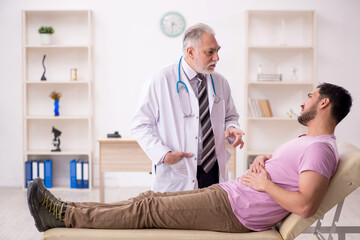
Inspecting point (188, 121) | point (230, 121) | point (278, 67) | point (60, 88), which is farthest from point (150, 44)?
point (188, 121)

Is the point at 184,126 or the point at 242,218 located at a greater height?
the point at 184,126

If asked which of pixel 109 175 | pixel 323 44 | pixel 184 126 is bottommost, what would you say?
pixel 109 175

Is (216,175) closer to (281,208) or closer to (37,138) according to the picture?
(281,208)

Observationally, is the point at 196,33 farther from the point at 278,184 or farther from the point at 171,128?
the point at 278,184

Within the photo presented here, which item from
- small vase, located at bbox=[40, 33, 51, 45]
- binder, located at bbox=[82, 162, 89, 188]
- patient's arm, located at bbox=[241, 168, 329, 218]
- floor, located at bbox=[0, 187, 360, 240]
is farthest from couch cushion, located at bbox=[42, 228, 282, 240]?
small vase, located at bbox=[40, 33, 51, 45]

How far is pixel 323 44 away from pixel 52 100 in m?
3.14

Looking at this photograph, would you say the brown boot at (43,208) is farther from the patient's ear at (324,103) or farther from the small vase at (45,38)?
the small vase at (45,38)

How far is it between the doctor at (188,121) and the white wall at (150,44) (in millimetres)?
2534

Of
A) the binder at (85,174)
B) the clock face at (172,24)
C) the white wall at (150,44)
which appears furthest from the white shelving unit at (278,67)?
the binder at (85,174)

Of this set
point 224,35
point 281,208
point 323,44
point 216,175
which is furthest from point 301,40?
point 281,208

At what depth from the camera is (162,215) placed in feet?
5.93

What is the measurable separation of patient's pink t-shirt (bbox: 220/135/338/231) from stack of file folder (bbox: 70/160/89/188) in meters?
2.97

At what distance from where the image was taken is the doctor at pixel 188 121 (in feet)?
7.10

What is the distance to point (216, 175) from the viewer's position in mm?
2240
